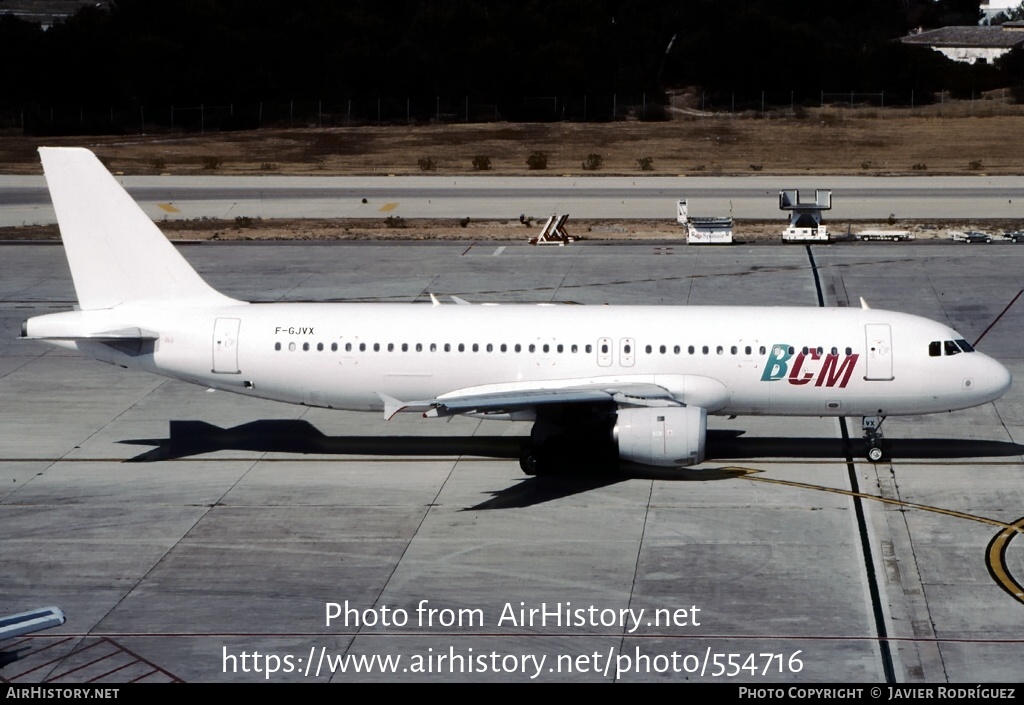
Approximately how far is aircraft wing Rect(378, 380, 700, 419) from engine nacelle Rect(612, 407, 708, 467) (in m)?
0.73

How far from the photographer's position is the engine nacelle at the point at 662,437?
28922mm

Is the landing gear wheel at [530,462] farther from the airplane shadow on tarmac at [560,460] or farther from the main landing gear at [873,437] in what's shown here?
the main landing gear at [873,437]

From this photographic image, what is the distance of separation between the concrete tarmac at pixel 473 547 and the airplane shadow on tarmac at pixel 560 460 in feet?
0.35

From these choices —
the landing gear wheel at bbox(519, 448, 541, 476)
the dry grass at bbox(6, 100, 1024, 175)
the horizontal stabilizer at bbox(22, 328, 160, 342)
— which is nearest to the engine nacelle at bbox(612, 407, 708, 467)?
the landing gear wheel at bbox(519, 448, 541, 476)

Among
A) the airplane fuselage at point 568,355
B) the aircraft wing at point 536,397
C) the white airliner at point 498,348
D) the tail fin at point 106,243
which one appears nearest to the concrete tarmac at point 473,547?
the white airliner at point 498,348

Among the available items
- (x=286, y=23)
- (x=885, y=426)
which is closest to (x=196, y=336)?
(x=885, y=426)

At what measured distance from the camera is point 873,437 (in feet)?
106

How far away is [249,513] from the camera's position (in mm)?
28688

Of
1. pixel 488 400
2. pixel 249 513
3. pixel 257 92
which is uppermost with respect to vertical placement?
pixel 257 92

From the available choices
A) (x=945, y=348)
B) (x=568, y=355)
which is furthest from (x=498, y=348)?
(x=945, y=348)

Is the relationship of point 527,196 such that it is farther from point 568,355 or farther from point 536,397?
point 536,397

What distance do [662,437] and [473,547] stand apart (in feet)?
17.1

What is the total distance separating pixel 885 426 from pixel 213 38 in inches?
3867
